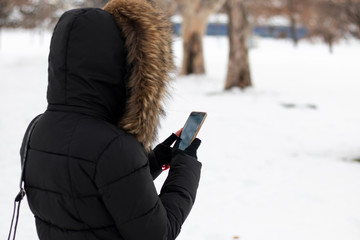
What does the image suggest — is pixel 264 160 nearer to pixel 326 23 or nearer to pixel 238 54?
pixel 238 54

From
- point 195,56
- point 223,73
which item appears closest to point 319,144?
point 195,56

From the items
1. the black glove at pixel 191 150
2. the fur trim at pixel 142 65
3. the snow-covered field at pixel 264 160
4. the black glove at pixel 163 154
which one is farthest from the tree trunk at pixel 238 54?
the fur trim at pixel 142 65

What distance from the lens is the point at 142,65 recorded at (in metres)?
1.34

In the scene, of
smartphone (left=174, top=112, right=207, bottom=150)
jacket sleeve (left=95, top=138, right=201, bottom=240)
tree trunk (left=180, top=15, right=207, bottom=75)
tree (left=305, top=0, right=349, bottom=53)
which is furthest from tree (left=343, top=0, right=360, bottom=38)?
tree (left=305, top=0, right=349, bottom=53)

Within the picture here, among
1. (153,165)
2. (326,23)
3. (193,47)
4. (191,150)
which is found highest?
(191,150)

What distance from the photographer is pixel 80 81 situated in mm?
1281

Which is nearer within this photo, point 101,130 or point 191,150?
point 101,130

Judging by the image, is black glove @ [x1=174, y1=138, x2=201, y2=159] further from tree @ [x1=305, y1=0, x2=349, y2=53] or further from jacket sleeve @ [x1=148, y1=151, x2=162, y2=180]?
tree @ [x1=305, y1=0, x2=349, y2=53]


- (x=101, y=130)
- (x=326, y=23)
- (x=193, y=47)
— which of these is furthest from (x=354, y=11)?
(x=326, y=23)

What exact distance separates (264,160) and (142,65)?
4.02m

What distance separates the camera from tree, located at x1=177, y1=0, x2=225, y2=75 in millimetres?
14039

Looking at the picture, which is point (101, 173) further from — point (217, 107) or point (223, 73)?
point (223, 73)

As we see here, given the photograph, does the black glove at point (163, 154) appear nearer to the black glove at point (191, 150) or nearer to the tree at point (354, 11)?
the black glove at point (191, 150)

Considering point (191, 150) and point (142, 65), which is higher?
point (142, 65)
